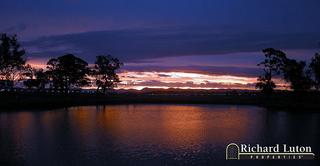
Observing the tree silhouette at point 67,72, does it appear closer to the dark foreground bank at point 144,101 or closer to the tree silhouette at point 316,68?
the dark foreground bank at point 144,101

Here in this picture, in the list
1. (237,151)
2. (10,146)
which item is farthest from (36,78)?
(237,151)

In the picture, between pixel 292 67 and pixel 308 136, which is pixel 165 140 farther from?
pixel 292 67

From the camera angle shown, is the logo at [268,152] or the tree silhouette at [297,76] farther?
the tree silhouette at [297,76]

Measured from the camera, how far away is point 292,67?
89000mm

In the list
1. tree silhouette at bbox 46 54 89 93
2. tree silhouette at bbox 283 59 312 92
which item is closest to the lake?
tree silhouette at bbox 283 59 312 92

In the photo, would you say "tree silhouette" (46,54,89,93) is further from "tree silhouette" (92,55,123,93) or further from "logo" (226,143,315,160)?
"logo" (226,143,315,160)

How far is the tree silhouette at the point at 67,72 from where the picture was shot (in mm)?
109688

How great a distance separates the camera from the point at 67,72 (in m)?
110

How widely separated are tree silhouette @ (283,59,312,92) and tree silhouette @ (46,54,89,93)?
58481mm

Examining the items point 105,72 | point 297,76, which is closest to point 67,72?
point 105,72

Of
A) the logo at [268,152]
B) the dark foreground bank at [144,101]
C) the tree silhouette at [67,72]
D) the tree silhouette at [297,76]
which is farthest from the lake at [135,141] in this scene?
the tree silhouette at [67,72]

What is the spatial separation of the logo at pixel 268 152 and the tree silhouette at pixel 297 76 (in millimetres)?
58178

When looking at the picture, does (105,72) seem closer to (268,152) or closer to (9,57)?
(9,57)

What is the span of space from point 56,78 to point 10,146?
83.2m
